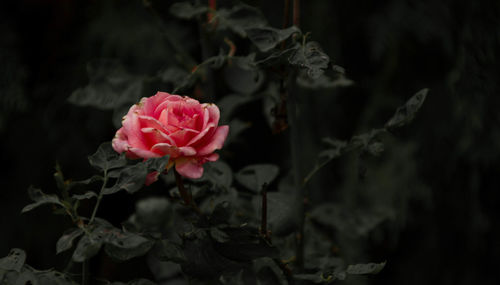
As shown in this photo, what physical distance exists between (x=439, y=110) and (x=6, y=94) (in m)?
0.92

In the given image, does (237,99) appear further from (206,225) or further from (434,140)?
(434,140)

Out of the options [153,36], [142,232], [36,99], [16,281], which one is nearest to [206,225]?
[142,232]

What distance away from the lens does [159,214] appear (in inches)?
27.2

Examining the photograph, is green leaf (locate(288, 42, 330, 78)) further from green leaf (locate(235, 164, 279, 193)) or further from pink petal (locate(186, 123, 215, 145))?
green leaf (locate(235, 164, 279, 193))

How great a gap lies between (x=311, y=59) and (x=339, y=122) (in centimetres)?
81

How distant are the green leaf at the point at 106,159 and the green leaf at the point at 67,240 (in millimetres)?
59

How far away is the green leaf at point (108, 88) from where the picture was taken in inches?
26.6

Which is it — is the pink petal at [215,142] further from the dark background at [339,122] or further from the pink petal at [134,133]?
the dark background at [339,122]

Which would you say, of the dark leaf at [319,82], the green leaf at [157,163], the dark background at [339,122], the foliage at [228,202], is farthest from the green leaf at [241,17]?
the dark background at [339,122]

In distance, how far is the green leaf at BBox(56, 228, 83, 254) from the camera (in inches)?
16.9

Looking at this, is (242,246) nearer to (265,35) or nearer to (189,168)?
(189,168)

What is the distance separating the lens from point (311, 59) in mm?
465

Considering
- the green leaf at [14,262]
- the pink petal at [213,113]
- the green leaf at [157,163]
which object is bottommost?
the green leaf at [14,262]

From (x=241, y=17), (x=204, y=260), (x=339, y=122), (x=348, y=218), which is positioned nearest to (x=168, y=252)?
(x=204, y=260)
